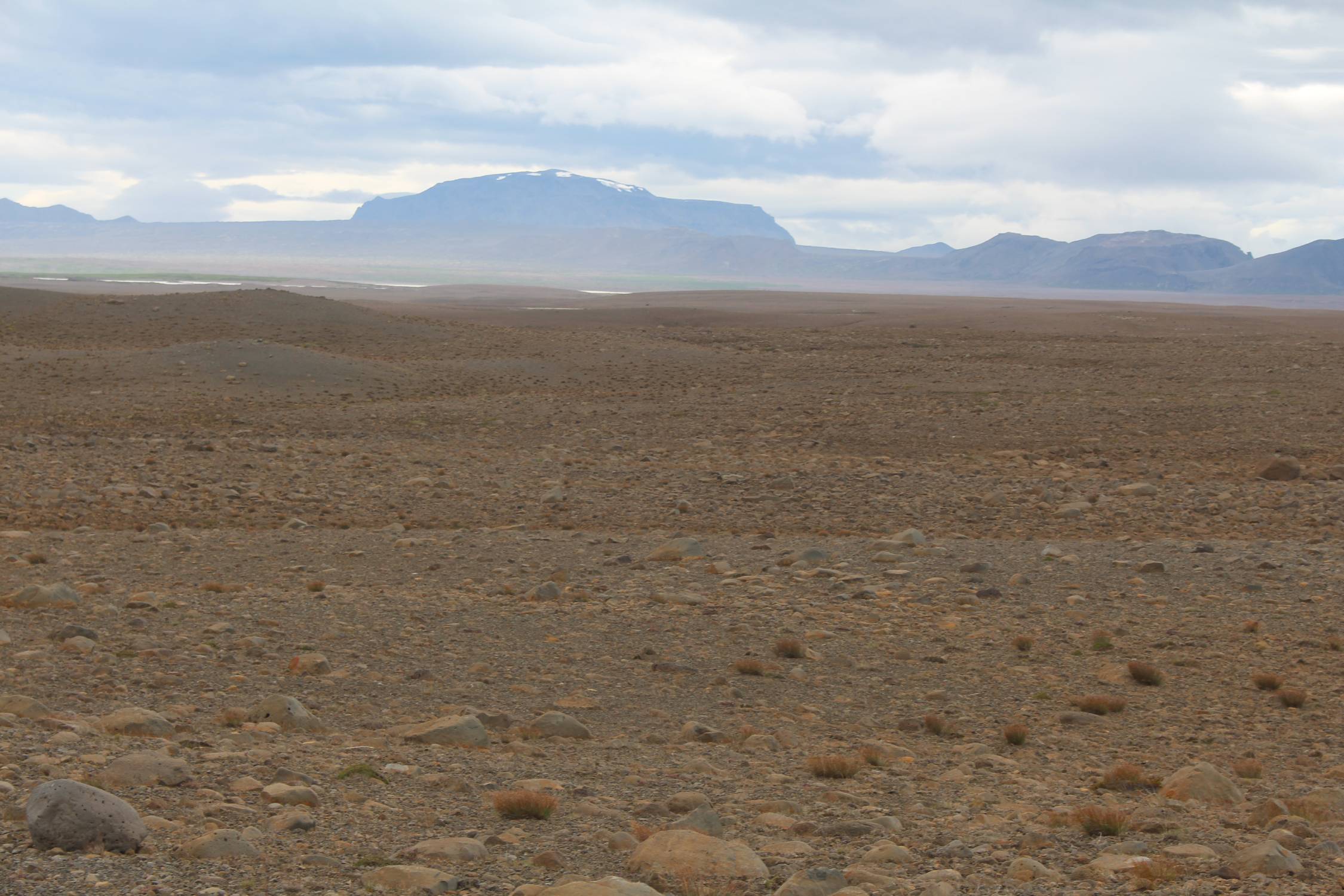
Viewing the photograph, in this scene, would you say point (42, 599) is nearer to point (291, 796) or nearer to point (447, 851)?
point (291, 796)

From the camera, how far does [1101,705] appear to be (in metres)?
6.77

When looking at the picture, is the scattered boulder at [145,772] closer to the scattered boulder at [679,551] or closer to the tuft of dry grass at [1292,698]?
the scattered boulder at [679,551]

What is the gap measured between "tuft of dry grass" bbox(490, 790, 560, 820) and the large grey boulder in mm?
1283

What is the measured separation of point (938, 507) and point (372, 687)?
7.41 m

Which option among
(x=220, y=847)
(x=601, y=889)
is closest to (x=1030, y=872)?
(x=601, y=889)

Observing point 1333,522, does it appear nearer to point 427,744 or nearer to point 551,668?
point 551,668

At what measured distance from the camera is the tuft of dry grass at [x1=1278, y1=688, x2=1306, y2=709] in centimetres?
684

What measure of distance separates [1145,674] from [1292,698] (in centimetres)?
77

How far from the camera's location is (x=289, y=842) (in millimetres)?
4258

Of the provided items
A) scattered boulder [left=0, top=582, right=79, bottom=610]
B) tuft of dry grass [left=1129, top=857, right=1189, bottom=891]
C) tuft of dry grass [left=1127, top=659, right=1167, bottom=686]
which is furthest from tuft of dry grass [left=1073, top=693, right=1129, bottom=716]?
scattered boulder [left=0, top=582, right=79, bottom=610]

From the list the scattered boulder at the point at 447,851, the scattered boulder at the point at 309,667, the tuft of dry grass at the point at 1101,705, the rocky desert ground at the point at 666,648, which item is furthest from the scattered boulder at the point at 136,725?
the tuft of dry grass at the point at 1101,705

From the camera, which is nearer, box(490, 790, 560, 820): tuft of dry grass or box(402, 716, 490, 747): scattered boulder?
box(490, 790, 560, 820): tuft of dry grass

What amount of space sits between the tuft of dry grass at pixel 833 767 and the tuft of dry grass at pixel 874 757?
0.50 feet

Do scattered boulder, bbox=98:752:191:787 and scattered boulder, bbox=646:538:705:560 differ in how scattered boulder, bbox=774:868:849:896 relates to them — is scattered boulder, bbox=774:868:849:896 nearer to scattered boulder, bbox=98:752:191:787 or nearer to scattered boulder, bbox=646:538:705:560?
scattered boulder, bbox=98:752:191:787
